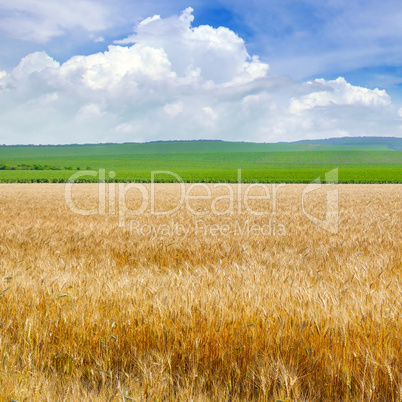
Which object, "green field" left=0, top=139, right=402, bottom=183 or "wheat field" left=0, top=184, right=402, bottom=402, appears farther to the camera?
"green field" left=0, top=139, right=402, bottom=183

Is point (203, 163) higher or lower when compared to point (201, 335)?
higher

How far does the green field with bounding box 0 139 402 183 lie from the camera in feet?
196

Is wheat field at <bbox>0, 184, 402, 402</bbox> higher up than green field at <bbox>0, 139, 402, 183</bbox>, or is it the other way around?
green field at <bbox>0, 139, 402, 183</bbox>

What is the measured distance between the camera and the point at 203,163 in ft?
379

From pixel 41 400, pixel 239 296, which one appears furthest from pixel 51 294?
pixel 239 296

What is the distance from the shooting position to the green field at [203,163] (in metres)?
59.8

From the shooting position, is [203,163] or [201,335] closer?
[201,335]

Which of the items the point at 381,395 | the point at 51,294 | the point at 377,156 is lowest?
the point at 381,395

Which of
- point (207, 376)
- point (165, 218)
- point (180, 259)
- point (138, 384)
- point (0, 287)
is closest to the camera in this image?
point (138, 384)

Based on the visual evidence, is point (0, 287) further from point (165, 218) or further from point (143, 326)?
point (165, 218)

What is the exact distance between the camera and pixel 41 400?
69.7 inches

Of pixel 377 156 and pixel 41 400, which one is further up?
pixel 377 156

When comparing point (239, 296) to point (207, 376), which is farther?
point (239, 296)

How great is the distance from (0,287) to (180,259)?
7.33 feet
